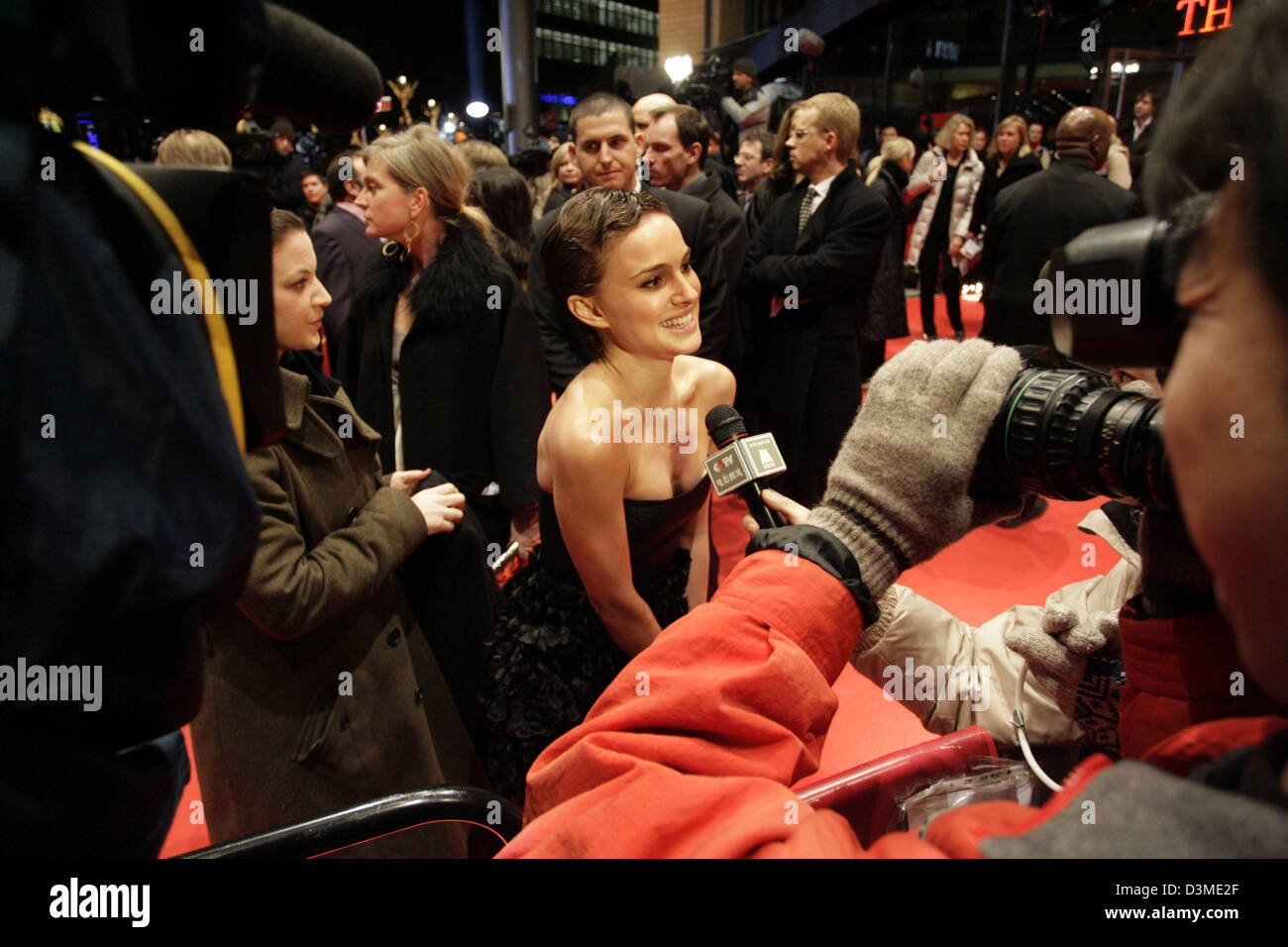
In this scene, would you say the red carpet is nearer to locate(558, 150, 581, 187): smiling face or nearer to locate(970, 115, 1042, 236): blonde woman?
locate(558, 150, 581, 187): smiling face

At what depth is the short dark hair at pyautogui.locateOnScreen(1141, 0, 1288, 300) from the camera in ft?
1.11

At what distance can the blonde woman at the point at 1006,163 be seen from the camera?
19.2 ft

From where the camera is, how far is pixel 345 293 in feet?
10.8

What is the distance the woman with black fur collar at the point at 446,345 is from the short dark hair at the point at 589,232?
657mm

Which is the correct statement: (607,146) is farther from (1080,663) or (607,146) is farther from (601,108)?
(1080,663)

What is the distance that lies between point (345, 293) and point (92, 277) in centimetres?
312

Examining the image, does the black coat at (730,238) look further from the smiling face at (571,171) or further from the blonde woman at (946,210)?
the blonde woman at (946,210)

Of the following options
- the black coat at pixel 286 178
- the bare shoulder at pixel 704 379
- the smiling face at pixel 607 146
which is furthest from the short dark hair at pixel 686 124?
the black coat at pixel 286 178

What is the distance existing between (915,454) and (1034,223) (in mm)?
2982
